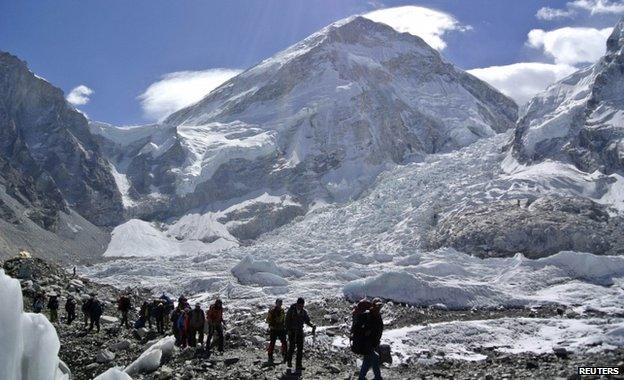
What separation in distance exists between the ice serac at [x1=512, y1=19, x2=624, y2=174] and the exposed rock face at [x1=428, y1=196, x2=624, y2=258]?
18.5 meters

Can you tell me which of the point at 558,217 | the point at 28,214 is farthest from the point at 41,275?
the point at 28,214

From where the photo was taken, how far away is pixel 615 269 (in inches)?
2303

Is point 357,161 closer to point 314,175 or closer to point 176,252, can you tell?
point 314,175

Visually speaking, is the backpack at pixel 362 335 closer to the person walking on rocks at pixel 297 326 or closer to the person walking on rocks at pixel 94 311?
the person walking on rocks at pixel 297 326

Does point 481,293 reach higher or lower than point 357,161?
lower

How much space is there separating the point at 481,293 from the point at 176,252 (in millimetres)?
87013

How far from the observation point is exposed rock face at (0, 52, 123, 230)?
14300 cm

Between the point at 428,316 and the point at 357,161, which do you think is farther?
the point at 357,161

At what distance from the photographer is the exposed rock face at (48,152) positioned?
469ft

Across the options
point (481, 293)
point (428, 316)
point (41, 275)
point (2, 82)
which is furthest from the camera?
point (2, 82)

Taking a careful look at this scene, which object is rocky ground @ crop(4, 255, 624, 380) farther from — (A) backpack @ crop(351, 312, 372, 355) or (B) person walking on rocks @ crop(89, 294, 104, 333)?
(A) backpack @ crop(351, 312, 372, 355)

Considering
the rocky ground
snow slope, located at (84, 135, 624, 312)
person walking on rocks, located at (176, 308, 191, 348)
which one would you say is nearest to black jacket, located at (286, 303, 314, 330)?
the rocky ground

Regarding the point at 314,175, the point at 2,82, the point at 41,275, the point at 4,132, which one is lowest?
the point at 41,275
